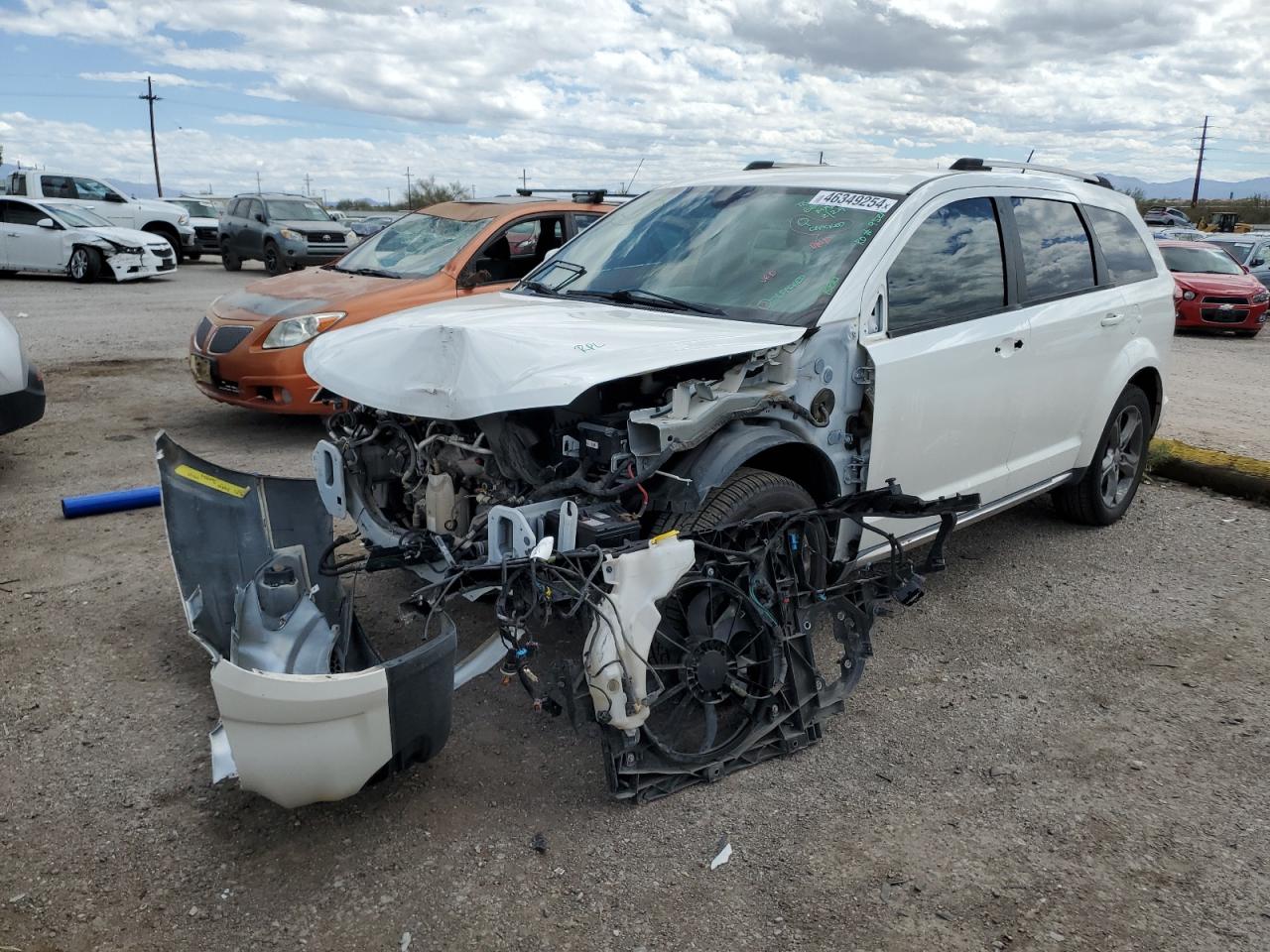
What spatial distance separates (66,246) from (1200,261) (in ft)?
63.2

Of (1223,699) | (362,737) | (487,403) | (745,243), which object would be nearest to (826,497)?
(745,243)

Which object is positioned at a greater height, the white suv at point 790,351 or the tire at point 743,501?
the white suv at point 790,351

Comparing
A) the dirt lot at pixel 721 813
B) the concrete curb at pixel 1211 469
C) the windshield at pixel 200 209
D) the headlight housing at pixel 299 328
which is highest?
the windshield at pixel 200 209

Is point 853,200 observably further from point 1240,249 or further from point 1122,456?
point 1240,249

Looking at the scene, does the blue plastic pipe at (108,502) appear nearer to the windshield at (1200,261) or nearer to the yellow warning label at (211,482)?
the yellow warning label at (211,482)

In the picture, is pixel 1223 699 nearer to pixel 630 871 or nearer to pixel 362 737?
pixel 630 871

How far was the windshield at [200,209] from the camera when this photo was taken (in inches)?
1048

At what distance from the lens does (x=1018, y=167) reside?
5039mm

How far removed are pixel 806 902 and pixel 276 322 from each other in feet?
18.1

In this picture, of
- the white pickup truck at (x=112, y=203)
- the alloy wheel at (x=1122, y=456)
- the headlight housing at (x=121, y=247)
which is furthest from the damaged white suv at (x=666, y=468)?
the white pickup truck at (x=112, y=203)

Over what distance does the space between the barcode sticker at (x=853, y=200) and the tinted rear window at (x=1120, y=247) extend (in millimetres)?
1702

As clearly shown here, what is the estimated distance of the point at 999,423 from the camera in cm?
456

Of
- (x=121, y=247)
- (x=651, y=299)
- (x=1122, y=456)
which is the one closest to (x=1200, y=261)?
(x=1122, y=456)

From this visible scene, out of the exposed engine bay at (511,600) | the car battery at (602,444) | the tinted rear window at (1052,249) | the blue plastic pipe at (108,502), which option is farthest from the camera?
the blue plastic pipe at (108,502)
